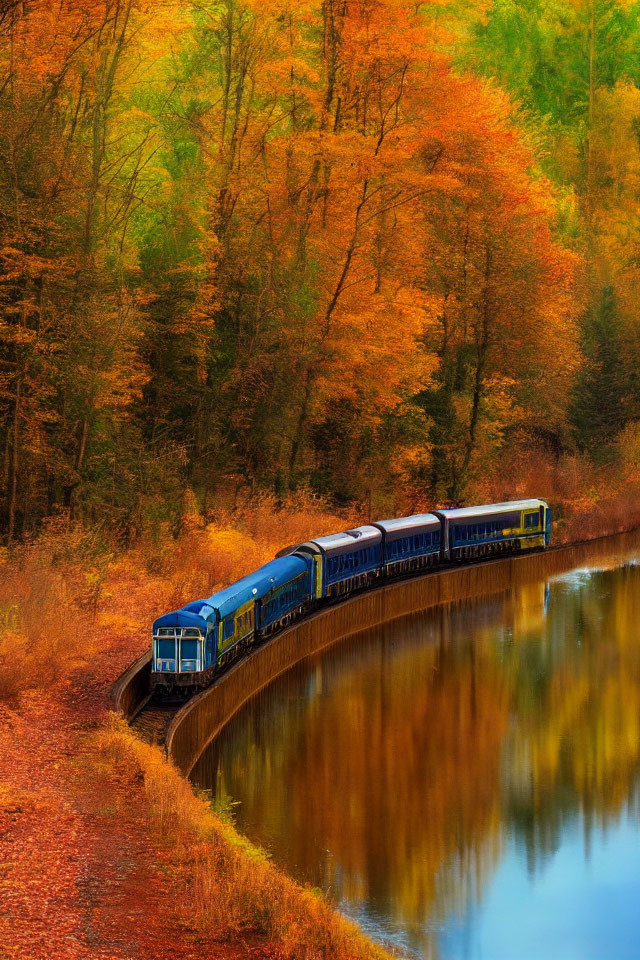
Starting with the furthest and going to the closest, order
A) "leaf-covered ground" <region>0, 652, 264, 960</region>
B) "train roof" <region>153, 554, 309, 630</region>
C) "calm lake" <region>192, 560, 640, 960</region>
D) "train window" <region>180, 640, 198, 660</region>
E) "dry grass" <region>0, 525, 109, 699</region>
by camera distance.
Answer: "train roof" <region>153, 554, 309, 630</region>
"train window" <region>180, 640, 198, 660</region>
"dry grass" <region>0, 525, 109, 699</region>
"calm lake" <region>192, 560, 640, 960</region>
"leaf-covered ground" <region>0, 652, 264, 960</region>

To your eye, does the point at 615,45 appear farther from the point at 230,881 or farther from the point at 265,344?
the point at 230,881

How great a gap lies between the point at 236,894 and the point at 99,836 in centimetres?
232

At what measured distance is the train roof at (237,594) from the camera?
2227 centimetres

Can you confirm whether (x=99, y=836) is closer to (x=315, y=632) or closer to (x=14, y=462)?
(x=14, y=462)

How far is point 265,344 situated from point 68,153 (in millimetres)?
10941

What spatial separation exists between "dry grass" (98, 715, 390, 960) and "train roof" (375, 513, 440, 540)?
74.6ft

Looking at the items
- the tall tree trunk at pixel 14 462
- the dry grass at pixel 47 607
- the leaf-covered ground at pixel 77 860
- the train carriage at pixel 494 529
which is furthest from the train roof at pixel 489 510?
the leaf-covered ground at pixel 77 860

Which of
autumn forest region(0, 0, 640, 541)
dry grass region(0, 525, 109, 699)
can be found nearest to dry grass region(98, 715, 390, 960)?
dry grass region(0, 525, 109, 699)

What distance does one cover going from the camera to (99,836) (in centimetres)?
1429

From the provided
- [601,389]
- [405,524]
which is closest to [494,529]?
[405,524]

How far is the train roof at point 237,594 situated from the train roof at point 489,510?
12275 mm

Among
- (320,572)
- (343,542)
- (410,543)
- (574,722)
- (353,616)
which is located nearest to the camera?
(574,722)

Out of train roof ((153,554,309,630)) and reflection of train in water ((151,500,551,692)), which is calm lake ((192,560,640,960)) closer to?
reflection of train in water ((151,500,551,692))

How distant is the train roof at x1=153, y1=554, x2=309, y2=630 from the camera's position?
2227 cm
